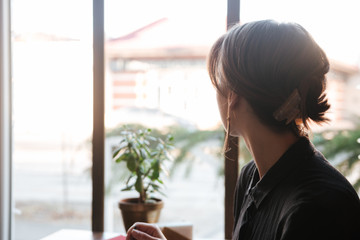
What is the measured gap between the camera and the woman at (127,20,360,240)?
0.73m

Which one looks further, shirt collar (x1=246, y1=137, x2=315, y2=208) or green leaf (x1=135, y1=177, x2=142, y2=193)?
green leaf (x1=135, y1=177, x2=142, y2=193)

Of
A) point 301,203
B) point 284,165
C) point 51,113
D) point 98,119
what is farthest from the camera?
point 51,113

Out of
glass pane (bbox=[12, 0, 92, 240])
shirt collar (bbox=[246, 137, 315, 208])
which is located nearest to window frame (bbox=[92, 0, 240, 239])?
glass pane (bbox=[12, 0, 92, 240])

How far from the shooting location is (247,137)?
0.96 m

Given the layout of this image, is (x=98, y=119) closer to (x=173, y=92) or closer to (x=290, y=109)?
(x=173, y=92)

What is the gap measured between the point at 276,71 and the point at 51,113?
1.71m

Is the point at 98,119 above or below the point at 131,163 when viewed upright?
above

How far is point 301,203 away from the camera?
0.74 meters

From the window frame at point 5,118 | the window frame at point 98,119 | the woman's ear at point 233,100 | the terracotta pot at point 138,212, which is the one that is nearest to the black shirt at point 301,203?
the woman's ear at point 233,100

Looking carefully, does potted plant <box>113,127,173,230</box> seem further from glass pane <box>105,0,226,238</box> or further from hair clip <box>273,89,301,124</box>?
hair clip <box>273,89,301,124</box>

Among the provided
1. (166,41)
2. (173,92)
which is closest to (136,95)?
(173,92)

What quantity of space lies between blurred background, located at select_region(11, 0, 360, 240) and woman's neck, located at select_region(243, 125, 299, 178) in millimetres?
908

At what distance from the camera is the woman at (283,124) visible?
0.73 metres

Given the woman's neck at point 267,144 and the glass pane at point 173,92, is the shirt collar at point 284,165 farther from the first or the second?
the glass pane at point 173,92
